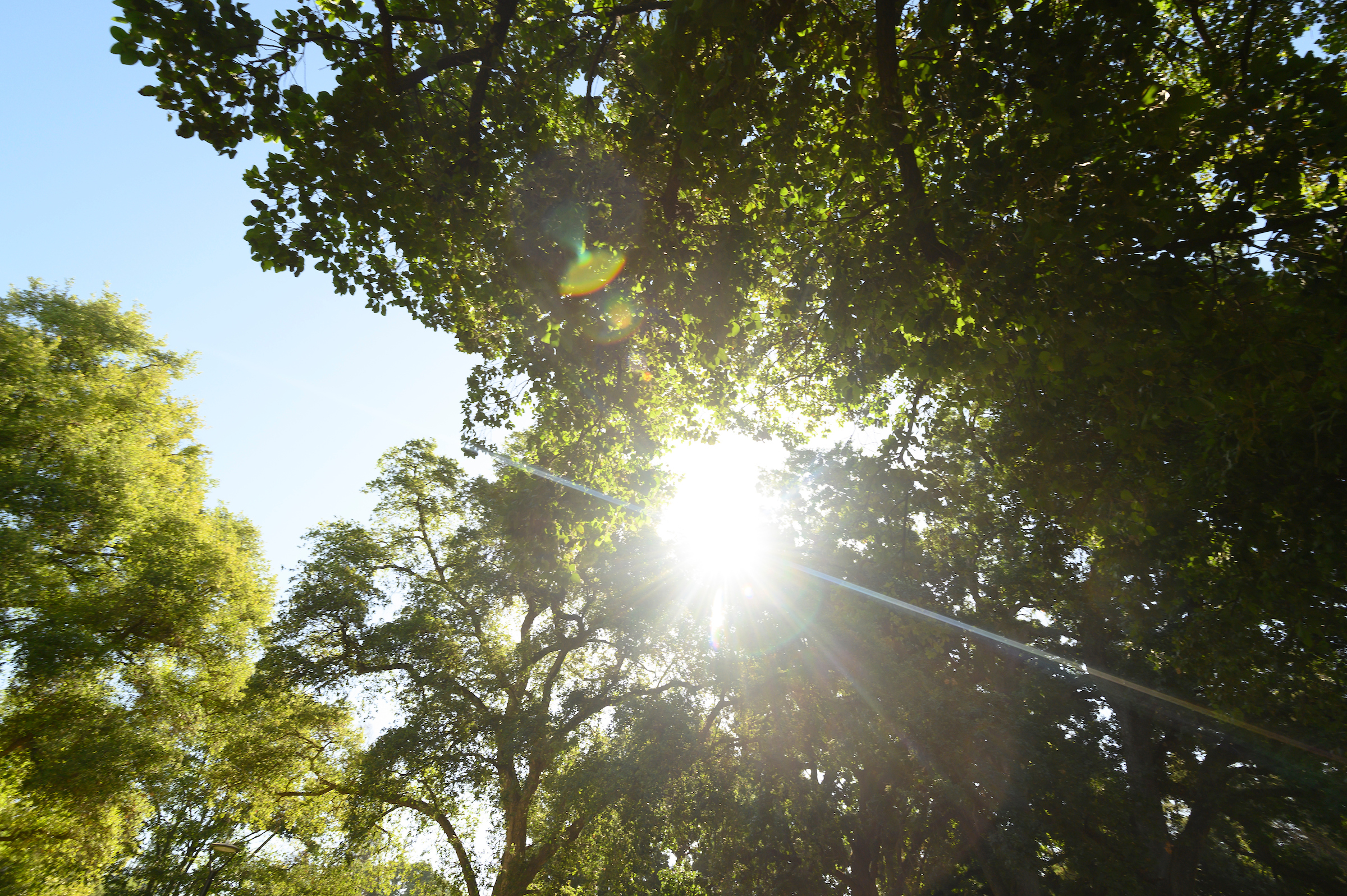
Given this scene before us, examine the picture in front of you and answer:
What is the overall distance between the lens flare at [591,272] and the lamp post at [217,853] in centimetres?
1773

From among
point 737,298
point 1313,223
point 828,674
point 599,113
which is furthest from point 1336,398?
point 828,674

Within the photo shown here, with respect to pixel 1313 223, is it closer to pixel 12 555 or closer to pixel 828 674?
pixel 828 674

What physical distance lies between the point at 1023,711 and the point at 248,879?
23358mm

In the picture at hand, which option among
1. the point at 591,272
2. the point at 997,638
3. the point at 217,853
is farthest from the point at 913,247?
the point at 217,853

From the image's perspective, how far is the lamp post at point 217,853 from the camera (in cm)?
1456

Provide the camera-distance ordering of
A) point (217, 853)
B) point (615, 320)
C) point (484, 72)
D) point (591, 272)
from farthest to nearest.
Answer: point (217, 853) → point (615, 320) → point (591, 272) → point (484, 72)

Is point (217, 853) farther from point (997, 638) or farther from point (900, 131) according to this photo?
point (900, 131)

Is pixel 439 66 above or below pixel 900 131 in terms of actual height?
above

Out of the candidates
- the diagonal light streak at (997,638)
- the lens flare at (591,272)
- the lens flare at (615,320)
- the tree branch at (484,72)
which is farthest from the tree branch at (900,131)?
the diagonal light streak at (997,638)

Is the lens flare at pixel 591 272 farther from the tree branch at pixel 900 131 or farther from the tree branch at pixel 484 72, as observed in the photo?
the tree branch at pixel 900 131

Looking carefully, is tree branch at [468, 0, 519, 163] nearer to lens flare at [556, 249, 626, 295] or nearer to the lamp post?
lens flare at [556, 249, 626, 295]

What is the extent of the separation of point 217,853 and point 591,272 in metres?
20.8

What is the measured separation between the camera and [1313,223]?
13.8 ft

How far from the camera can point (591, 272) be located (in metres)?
6.52
